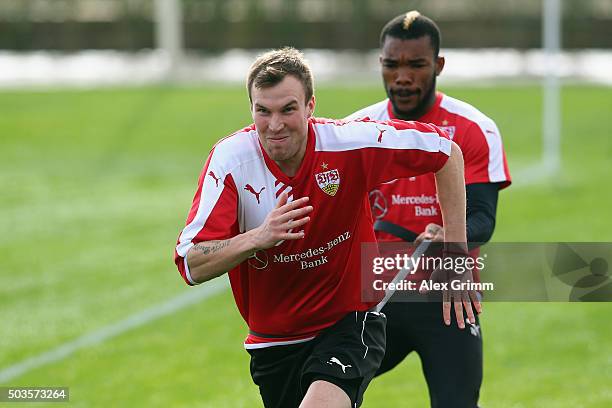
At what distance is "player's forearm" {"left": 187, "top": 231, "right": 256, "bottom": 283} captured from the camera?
15.3 ft

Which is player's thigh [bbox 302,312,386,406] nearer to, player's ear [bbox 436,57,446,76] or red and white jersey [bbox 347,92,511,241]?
red and white jersey [bbox 347,92,511,241]

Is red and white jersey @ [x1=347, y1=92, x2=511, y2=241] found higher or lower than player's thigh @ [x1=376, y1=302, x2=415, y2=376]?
higher

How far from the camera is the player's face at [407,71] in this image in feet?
20.2

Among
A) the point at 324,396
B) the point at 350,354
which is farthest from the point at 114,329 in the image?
the point at 324,396

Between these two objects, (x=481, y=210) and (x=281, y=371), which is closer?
(x=281, y=371)

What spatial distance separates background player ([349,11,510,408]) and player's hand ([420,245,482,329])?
1.44 feet

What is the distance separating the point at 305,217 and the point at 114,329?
568cm

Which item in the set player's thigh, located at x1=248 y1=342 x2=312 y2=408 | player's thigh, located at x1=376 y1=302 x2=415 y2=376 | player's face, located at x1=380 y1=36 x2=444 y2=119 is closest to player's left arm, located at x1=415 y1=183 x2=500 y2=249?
player's thigh, located at x1=376 y1=302 x2=415 y2=376

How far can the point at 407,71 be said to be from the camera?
617 cm

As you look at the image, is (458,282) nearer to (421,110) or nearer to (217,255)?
(421,110)

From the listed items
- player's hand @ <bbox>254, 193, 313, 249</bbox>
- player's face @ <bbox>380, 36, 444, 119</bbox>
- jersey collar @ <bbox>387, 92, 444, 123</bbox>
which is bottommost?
player's hand @ <bbox>254, 193, 313, 249</bbox>

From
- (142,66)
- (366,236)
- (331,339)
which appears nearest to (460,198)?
(366,236)

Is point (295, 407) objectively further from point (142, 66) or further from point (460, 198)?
point (142, 66)

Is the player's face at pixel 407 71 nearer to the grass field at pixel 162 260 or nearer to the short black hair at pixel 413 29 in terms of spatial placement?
the short black hair at pixel 413 29
